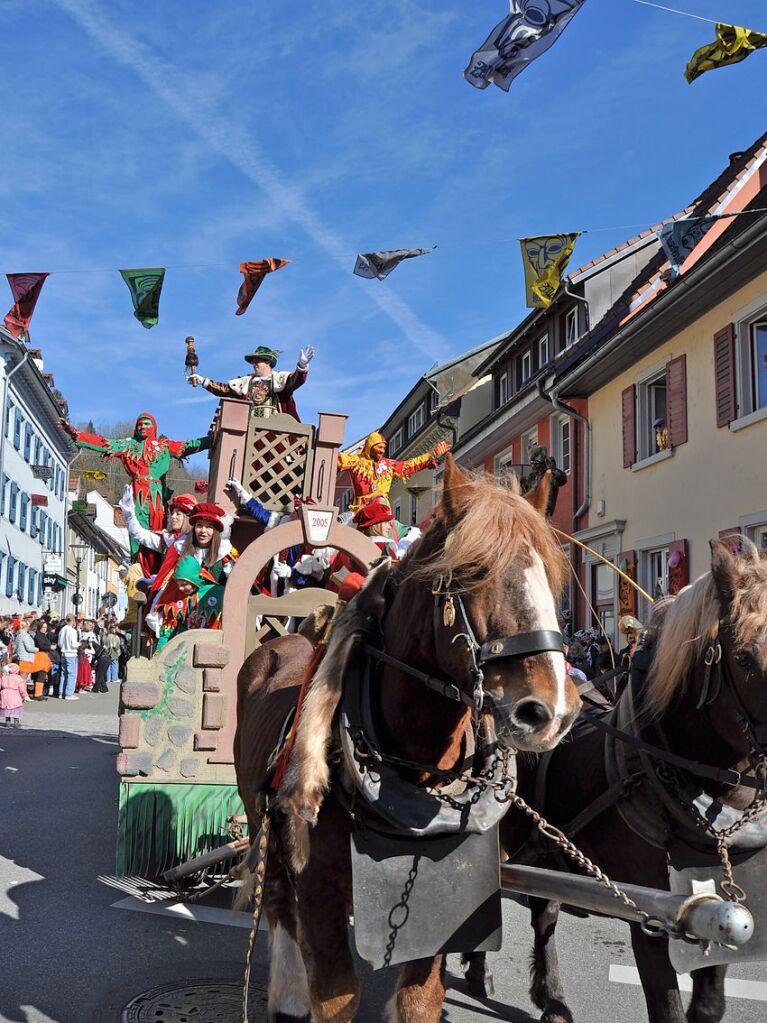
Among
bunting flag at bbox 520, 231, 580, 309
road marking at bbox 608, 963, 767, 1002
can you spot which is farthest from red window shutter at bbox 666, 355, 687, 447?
road marking at bbox 608, 963, 767, 1002

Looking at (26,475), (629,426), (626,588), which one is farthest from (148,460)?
(26,475)

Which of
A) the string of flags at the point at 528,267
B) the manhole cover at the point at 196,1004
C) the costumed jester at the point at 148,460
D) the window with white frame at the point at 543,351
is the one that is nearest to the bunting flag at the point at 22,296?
the string of flags at the point at 528,267

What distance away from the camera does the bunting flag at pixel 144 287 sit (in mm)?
8516

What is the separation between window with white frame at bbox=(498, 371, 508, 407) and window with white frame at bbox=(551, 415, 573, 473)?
381 centimetres

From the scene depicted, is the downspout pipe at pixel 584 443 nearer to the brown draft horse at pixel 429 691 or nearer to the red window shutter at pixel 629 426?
the red window shutter at pixel 629 426

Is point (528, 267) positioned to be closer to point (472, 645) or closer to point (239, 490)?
point (239, 490)

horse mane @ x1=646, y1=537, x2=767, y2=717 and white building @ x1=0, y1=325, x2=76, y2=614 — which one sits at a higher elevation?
white building @ x1=0, y1=325, x2=76, y2=614

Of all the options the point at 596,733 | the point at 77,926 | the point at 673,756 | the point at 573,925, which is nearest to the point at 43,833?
the point at 77,926

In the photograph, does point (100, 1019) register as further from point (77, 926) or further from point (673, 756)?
point (673, 756)

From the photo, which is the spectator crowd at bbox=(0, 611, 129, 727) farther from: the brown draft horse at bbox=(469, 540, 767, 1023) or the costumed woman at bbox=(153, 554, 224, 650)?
the brown draft horse at bbox=(469, 540, 767, 1023)

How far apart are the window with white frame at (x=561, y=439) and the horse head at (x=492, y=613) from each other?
16.0 meters

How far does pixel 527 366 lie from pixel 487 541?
19364mm

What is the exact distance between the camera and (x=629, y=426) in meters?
15.1

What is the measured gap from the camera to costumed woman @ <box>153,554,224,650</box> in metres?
5.82
